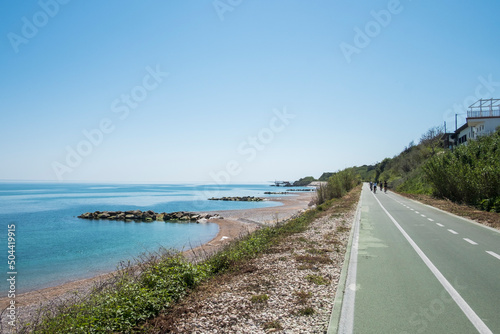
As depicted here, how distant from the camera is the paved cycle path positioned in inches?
179

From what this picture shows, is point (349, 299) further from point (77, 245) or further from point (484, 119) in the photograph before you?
point (484, 119)

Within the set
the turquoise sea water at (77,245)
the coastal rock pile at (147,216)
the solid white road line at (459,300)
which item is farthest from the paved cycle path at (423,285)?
the coastal rock pile at (147,216)

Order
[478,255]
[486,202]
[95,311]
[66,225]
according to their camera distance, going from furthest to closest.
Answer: [66,225], [486,202], [478,255], [95,311]

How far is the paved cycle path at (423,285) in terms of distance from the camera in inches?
179

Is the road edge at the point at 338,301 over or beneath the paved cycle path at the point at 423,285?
beneath

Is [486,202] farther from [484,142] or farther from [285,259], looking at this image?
[285,259]

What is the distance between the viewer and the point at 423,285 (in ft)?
20.4

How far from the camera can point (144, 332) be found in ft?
14.9

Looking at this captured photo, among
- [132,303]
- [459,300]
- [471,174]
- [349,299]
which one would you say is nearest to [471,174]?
[471,174]

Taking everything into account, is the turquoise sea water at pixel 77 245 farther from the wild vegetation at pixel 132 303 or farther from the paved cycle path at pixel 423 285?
the paved cycle path at pixel 423 285

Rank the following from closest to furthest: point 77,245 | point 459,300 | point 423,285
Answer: point 459,300, point 423,285, point 77,245

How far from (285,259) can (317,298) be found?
307 centimetres

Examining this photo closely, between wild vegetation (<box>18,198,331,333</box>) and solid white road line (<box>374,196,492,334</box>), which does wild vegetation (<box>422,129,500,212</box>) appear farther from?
wild vegetation (<box>18,198,331,333</box>)

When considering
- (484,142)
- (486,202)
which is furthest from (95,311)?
(484,142)
